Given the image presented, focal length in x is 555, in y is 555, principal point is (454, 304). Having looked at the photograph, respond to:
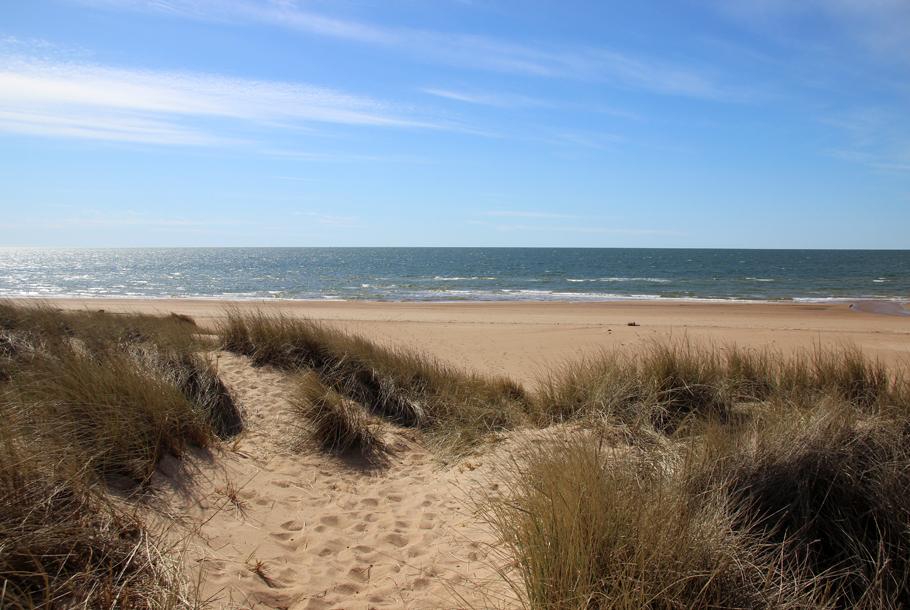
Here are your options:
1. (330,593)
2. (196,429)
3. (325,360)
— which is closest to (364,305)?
(325,360)

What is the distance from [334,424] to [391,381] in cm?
153

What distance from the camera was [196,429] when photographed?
5.55 metres

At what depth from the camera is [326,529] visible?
4707 millimetres

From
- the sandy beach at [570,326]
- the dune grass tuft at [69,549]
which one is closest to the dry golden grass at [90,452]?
the dune grass tuft at [69,549]

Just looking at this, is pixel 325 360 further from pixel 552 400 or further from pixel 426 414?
pixel 552 400

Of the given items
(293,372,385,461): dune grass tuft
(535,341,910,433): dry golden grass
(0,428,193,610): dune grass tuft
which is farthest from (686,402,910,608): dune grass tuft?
(293,372,385,461): dune grass tuft

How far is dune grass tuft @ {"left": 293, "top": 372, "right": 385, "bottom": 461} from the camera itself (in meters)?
6.37

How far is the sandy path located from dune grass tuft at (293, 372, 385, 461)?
231 mm

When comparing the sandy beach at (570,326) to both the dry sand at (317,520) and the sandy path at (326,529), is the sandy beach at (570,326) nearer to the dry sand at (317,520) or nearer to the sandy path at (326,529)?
the dry sand at (317,520)

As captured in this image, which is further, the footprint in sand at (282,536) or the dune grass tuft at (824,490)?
the footprint in sand at (282,536)

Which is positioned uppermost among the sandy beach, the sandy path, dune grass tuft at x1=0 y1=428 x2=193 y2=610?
dune grass tuft at x1=0 y1=428 x2=193 y2=610

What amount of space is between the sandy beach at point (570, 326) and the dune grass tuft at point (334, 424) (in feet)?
10.9

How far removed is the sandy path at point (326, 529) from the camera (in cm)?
372

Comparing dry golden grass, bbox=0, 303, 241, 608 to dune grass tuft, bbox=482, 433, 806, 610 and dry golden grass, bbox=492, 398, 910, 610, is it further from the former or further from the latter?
dry golden grass, bbox=492, 398, 910, 610
